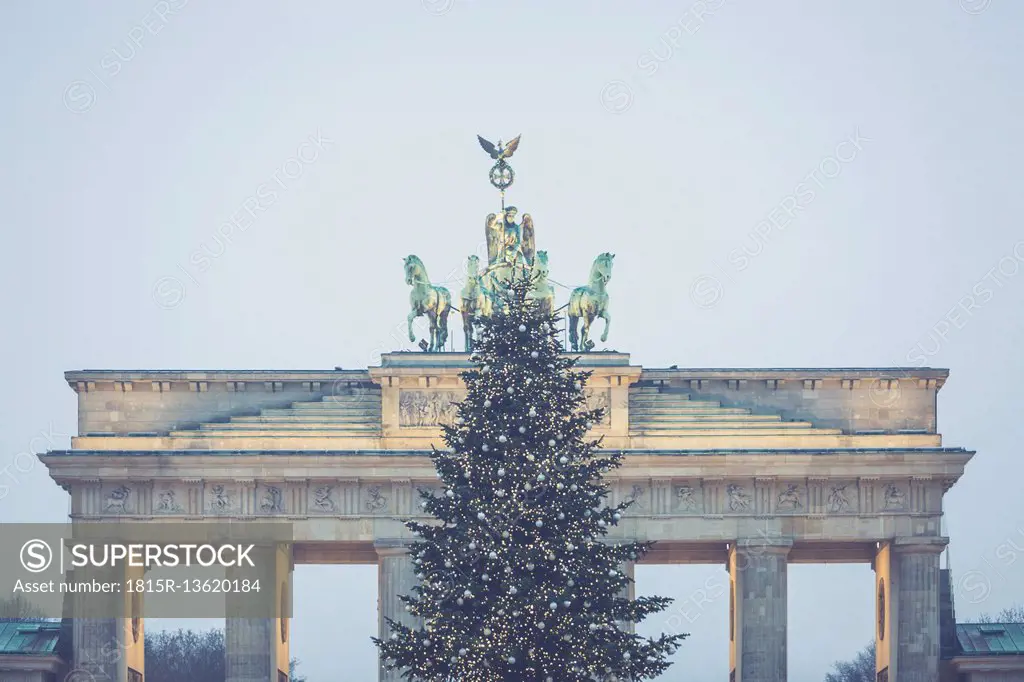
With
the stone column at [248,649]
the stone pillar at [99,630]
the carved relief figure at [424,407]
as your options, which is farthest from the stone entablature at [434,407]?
the stone column at [248,649]

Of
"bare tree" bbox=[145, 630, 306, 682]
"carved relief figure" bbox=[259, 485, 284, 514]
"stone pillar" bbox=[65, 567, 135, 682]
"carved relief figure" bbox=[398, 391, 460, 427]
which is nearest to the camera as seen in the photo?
"stone pillar" bbox=[65, 567, 135, 682]

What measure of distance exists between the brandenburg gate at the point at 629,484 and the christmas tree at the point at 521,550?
26768 millimetres

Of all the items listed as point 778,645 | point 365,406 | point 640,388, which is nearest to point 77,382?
point 365,406

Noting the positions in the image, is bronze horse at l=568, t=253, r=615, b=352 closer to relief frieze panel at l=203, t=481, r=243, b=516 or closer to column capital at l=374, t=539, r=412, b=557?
column capital at l=374, t=539, r=412, b=557

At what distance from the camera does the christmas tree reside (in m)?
48.6

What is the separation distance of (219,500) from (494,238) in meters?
12.5

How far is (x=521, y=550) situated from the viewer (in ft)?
160

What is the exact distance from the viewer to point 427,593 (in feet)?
162

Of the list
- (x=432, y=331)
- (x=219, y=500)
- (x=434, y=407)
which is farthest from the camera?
(x=432, y=331)

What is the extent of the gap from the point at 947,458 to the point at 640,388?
1002 centimetres

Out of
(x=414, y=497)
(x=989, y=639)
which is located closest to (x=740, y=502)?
(x=989, y=639)

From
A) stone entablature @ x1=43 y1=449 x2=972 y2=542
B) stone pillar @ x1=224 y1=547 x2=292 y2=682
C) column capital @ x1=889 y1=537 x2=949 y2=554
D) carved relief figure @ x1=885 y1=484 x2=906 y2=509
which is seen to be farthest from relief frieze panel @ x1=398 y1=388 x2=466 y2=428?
column capital @ x1=889 y1=537 x2=949 y2=554

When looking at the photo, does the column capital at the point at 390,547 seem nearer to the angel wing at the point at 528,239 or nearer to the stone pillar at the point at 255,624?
the stone pillar at the point at 255,624

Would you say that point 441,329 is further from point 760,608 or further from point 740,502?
point 760,608
